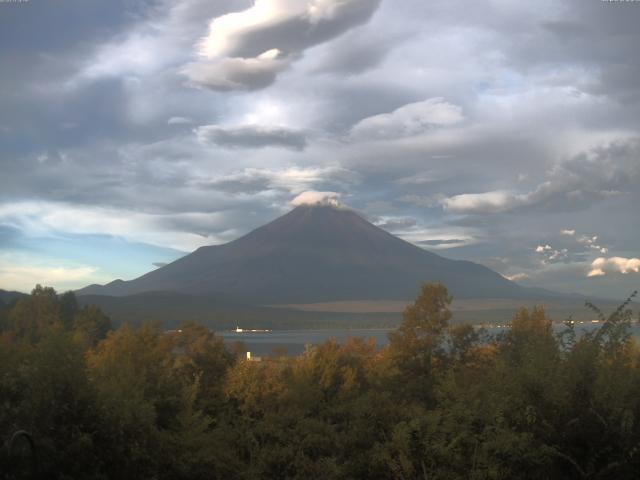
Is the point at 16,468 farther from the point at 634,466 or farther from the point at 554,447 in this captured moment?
the point at 634,466

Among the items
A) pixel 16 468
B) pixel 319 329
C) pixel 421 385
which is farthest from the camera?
pixel 319 329

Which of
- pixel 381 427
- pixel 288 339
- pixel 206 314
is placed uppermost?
pixel 206 314

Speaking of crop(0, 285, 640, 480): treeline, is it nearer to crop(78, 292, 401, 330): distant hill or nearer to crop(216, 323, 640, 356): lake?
crop(216, 323, 640, 356): lake

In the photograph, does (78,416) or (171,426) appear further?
(171,426)

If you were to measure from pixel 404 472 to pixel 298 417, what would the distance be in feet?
19.6

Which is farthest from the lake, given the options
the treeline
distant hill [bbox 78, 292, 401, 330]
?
the treeline

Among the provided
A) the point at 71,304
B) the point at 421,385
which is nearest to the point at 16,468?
the point at 421,385

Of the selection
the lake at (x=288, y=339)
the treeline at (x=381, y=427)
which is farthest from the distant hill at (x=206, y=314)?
the treeline at (x=381, y=427)

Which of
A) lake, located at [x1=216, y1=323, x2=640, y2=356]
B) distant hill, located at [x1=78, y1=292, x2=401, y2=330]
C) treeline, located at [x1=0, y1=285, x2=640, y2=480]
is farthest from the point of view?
distant hill, located at [x1=78, y1=292, x2=401, y2=330]

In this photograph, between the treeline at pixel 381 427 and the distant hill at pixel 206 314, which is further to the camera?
the distant hill at pixel 206 314

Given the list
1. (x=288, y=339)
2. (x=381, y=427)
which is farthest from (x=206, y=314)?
(x=381, y=427)

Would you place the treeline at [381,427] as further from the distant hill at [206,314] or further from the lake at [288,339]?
the distant hill at [206,314]

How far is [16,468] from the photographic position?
841cm

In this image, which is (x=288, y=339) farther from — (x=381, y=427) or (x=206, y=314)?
(x=381, y=427)
